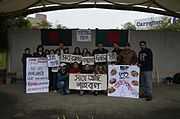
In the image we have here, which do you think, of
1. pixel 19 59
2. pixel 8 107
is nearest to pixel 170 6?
pixel 19 59

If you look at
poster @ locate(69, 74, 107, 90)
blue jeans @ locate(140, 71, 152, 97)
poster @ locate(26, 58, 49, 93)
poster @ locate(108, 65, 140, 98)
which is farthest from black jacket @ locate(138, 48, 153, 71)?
poster @ locate(26, 58, 49, 93)

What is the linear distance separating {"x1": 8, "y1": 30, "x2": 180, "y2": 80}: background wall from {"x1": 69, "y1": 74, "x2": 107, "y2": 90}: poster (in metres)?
4.25

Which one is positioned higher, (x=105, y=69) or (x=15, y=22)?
(x=15, y=22)

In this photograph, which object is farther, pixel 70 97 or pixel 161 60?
pixel 161 60

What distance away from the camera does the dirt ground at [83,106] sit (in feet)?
32.5

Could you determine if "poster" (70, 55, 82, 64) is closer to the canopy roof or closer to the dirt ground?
the dirt ground

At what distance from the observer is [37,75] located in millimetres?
13758

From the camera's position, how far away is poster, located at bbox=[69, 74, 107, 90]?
13.1 metres

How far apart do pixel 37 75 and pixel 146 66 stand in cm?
388

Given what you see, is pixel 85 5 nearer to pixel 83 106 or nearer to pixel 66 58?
pixel 66 58

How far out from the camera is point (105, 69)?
13414mm

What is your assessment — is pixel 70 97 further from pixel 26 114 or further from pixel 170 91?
pixel 170 91

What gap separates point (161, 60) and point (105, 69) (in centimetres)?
528

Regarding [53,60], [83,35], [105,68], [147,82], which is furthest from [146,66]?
[83,35]
